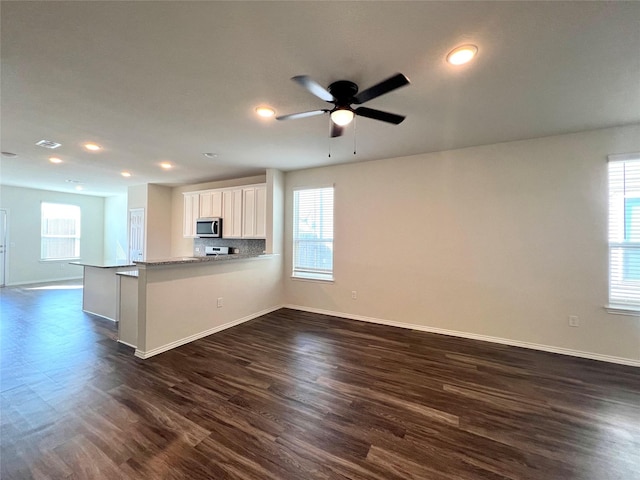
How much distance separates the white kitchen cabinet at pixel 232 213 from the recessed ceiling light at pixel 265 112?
289cm

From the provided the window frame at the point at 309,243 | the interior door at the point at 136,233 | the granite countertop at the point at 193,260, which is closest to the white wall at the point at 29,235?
the interior door at the point at 136,233

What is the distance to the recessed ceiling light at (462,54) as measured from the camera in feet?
5.70

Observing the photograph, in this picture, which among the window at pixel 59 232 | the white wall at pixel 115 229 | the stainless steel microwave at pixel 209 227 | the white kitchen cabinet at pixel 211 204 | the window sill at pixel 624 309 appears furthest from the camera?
the white wall at pixel 115 229

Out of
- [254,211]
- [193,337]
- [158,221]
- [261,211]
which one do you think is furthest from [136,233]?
[193,337]

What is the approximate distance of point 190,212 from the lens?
612 centimetres

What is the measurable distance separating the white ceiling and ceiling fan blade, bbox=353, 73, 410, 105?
8.9 inches

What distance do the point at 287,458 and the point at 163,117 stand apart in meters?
3.33

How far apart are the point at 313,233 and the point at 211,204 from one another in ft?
8.56

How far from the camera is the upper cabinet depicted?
5.16 metres

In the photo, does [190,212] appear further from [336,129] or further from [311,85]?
[311,85]

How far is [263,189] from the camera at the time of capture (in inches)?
201

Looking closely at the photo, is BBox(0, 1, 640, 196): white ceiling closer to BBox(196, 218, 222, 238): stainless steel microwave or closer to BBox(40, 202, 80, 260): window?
BBox(196, 218, 222, 238): stainless steel microwave

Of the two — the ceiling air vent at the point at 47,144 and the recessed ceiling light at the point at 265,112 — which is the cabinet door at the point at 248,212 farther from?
the ceiling air vent at the point at 47,144

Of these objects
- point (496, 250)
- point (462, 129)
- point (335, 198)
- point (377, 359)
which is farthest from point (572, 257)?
point (335, 198)
